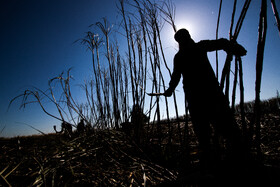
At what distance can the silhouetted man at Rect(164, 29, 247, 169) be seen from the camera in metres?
0.89

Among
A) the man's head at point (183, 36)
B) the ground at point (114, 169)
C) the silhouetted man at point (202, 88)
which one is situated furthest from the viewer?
the man's head at point (183, 36)

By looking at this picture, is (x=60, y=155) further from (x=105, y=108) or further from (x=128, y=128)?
(x=105, y=108)

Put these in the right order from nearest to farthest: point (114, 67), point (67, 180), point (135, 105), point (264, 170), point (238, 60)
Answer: point (264, 170), point (238, 60), point (67, 180), point (135, 105), point (114, 67)

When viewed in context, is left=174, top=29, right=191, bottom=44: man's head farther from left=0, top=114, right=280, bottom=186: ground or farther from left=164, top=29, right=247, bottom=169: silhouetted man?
left=0, top=114, right=280, bottom=186: ground

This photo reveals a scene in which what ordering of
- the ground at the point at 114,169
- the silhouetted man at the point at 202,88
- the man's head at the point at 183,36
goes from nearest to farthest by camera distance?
1. the ground at the point at 114,169
2. the silhouetted man at the point at 202,88
3. the man's head at the point at 183,36

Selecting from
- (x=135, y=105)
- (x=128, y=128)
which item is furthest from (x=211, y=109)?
(x=128, y=128)

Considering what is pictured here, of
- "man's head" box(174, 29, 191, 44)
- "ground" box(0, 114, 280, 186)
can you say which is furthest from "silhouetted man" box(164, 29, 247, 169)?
"ground" box(0, 114, 280, 186)

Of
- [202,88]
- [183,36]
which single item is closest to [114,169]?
[202,88]

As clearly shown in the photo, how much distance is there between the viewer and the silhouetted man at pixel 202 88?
89cm

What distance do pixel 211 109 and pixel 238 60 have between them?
1.85 ft

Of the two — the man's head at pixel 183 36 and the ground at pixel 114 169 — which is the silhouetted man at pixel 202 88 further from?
the ground at pixel 114 169

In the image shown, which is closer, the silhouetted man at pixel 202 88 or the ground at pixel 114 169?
the ground at pixel 114 169

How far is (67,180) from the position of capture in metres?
0.58

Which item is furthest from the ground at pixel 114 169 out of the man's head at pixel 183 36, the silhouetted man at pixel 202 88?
the man's head at pixel 183 36
